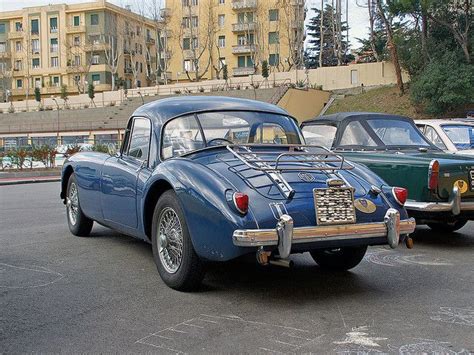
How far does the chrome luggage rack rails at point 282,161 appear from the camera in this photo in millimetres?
5008

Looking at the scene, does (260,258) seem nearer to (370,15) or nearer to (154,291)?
(154,291)

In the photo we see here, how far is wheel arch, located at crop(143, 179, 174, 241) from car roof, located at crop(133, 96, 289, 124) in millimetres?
833

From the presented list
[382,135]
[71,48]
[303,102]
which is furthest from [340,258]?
[71,48]

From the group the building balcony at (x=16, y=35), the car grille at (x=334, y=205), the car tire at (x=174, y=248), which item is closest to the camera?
the car grille at (x=334, y=205)

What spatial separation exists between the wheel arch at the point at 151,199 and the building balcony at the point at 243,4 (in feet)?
222

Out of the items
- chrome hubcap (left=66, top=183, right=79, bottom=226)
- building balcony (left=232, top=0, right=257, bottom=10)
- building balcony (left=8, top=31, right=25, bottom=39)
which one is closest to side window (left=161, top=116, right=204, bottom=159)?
chrome hubcap (left=66, top=183, right=79, bottom=226)

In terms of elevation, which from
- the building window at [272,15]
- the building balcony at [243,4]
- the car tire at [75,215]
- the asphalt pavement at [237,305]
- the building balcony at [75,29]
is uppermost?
the building balcony at [243,4]

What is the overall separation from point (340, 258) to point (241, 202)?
182cm

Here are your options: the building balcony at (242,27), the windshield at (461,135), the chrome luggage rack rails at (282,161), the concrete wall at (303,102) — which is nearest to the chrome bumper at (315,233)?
the chrome luggage rack rails at (282,161)

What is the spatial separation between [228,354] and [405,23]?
50.0 meters

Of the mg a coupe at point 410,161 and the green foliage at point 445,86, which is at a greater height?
the green foliage at point 445,86

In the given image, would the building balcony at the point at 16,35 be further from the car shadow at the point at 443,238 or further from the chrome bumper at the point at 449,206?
the chrome bumper at the point at 449,206

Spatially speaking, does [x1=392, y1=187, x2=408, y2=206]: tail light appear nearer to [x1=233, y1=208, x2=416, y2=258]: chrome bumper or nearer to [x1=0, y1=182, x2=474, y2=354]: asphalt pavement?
[x1=233, y1=208, x2=416, y2=258]: chrome bumper

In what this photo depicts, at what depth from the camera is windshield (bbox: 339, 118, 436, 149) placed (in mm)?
8531
